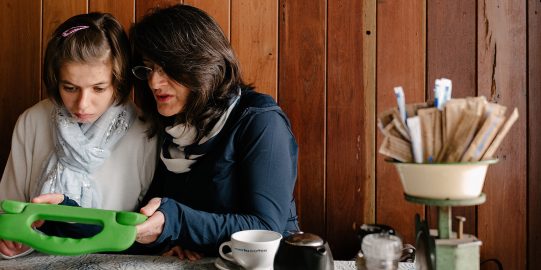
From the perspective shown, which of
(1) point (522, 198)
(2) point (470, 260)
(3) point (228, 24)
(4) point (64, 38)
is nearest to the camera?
(2) point (470, 260)

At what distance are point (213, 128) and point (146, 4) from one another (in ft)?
1.80

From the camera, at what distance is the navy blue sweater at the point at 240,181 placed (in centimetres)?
106

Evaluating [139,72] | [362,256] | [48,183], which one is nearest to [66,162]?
[48,183]

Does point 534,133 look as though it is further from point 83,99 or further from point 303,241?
point 83,99

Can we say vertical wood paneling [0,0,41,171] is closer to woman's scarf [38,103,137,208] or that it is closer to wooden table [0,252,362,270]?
woman's scarf [38,103,137,208]

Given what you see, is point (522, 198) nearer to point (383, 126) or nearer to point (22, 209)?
point (383, 126)

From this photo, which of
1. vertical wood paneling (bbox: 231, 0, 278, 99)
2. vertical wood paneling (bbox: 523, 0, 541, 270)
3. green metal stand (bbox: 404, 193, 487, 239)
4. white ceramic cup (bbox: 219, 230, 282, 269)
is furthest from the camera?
vertical wood paneling (bbox: 231, 0, 278, 99)

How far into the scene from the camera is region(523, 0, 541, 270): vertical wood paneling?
1367 mm

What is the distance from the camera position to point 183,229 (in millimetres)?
1030

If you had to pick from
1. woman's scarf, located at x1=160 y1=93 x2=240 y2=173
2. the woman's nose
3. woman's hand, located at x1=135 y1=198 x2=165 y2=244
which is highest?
the woman's nose

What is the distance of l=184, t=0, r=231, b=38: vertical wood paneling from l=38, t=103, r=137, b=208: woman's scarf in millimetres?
413

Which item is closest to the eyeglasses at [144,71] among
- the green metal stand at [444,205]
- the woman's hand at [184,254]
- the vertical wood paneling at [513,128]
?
the woman's hand at [184,254]

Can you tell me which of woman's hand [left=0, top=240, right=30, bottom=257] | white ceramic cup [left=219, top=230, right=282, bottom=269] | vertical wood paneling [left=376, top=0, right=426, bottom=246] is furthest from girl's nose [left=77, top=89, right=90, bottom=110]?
vertical wood paneling [left=376, top=0, right=426, bottom=246]

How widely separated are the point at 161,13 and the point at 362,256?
0.81m
